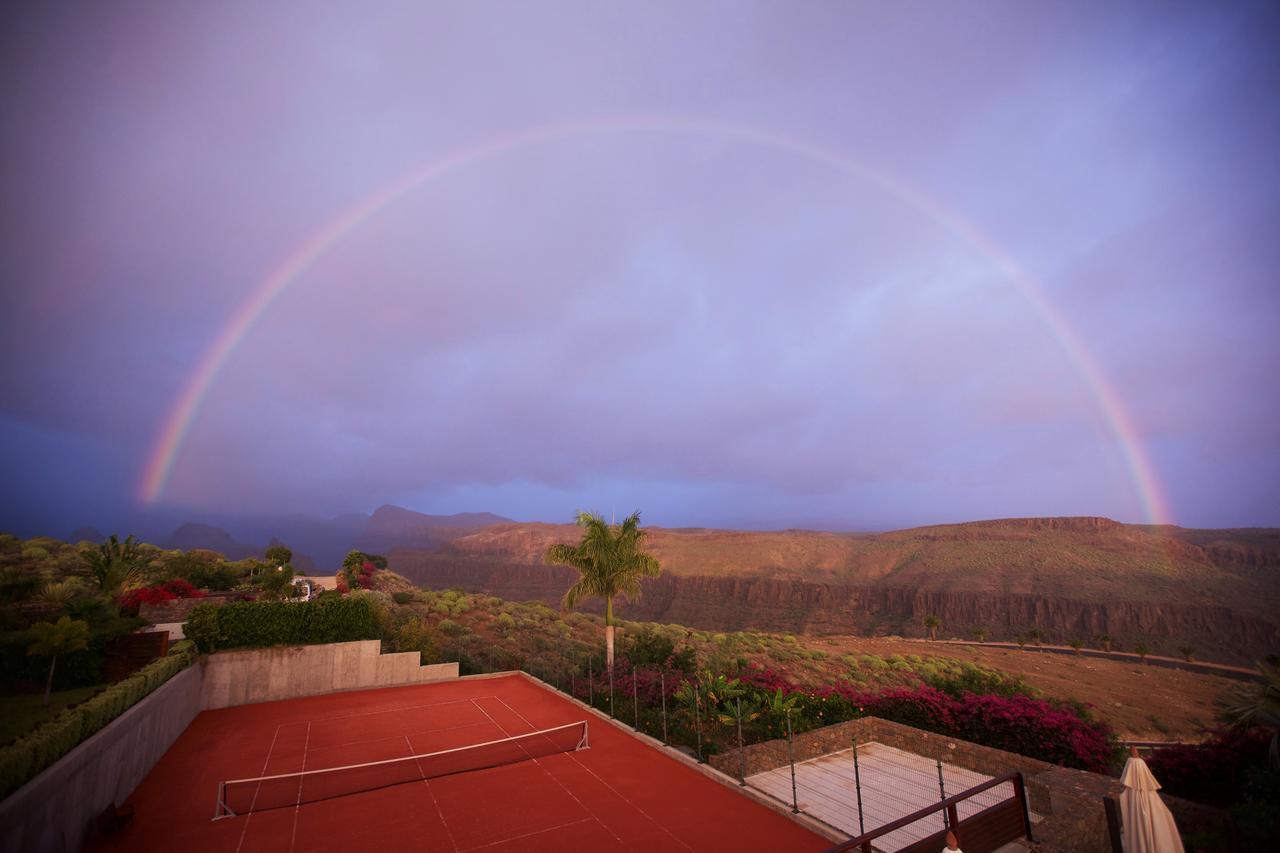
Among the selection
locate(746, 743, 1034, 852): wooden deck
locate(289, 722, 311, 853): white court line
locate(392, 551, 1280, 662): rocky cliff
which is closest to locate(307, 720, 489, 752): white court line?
locate(289, 722, 311, 853): white court line

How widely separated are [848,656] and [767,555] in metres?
71.2

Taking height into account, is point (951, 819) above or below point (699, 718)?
above

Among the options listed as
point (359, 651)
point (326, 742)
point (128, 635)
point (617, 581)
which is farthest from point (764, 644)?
point (128, 635)

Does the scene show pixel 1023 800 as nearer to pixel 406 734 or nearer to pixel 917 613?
pixel 406 734

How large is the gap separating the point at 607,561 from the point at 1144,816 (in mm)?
Answer: 18846

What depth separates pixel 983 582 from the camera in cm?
8312

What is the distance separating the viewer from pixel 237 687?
77.2ft

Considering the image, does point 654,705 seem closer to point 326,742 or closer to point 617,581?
point 617,581

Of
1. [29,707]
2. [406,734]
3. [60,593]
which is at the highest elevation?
[60,593]

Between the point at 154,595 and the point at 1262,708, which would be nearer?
the point at 1262,708

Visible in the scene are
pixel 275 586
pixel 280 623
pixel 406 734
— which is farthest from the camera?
pixel 275 586

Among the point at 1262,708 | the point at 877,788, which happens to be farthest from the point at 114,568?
the point at 1262,708

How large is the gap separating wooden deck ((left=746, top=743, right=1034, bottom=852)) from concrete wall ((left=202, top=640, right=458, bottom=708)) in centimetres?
1780

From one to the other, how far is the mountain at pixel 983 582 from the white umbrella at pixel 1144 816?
2664 inches
